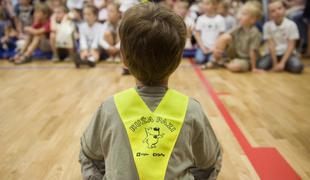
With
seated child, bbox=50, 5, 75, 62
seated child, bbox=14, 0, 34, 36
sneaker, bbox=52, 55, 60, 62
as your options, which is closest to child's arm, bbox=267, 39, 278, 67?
seated child, bbox=50, 5, 75, 62

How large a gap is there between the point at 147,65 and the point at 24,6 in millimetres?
5755

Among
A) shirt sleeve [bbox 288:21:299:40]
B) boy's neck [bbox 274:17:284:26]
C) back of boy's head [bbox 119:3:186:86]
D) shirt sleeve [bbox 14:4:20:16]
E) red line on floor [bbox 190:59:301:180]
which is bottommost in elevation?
red line on floor [bbox 190:59:301:180]

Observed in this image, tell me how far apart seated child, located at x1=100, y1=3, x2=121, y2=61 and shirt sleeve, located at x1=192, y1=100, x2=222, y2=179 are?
418 cm

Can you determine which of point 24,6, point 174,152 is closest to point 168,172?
point 174,152

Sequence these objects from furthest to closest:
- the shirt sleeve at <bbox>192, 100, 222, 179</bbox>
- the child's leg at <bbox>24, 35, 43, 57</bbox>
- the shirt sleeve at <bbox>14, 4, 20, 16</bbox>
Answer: the shirt sleeve at <bbox>14, 4, 20, 16</bbox>, the child's leg at <bbox>24, 35, 43, 57</bbox>, the shirt sleeve at <bbox>192, 100, 222, 179</bbox>

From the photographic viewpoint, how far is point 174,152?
1.17 meters

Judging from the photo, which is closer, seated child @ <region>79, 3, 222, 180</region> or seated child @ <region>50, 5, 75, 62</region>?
seated child @ <region>79, 3, 222, 180</region>

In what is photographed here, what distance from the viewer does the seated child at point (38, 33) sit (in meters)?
5.61

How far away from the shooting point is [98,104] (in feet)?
10.5

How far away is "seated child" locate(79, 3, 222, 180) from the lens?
1.12m

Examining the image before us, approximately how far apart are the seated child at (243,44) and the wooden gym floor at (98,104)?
0.20 meters

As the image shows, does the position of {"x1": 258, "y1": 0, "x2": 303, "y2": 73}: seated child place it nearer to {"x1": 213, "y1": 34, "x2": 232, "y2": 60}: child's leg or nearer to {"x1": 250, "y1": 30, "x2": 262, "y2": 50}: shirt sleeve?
{"x1": 250, "y1": 30, "x2": 262, "y2": 50}: shirt sleeve

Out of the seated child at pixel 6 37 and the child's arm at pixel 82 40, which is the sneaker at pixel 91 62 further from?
the seated child at pixel 6 37

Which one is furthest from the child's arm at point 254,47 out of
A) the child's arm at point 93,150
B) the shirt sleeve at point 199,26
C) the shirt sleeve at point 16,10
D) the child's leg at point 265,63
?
the shirt sleeve at point 16,10
